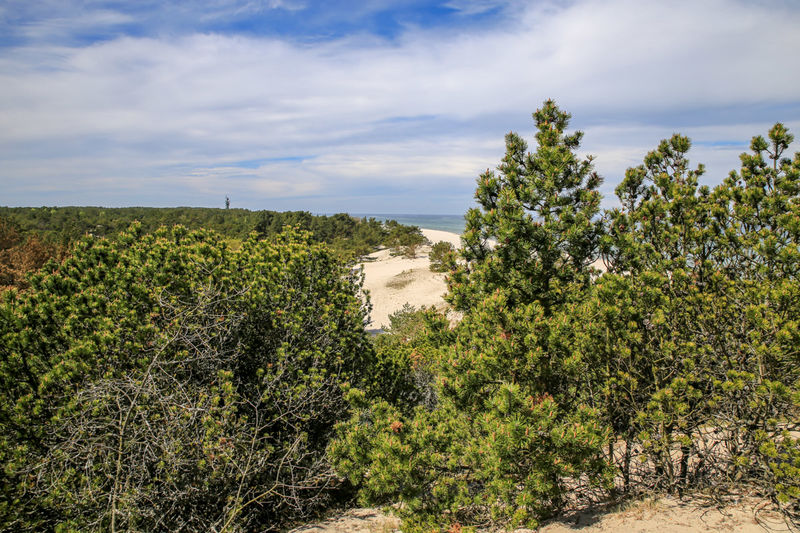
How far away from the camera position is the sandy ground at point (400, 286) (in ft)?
119

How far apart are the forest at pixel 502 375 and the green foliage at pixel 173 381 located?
2.0 inches

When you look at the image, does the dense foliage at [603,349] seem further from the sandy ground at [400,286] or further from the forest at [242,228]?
the forest at [242,228]

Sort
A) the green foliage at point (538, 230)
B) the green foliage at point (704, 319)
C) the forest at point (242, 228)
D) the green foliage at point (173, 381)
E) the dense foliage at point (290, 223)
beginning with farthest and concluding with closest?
the dense foliage at point (290, 223) < the forest at point (242, 228) < the green foliage at point (538, 230) < the green foliage at point (173, 381) < the green foliage at point (704, 319)

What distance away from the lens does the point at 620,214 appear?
623cm

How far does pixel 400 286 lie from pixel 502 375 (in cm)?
3827

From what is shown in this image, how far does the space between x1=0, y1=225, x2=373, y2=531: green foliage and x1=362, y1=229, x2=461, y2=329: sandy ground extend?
22.8 metres

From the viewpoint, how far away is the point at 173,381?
6.10 metres

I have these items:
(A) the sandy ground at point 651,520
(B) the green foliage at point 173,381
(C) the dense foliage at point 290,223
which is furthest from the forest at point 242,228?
(A) the sandy ground at point 651,520

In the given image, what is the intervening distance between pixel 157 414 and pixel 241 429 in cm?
125

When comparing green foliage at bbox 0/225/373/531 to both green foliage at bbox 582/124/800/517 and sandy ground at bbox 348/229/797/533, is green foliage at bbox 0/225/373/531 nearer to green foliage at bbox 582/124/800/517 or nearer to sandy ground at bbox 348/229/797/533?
sandy ground at bbox 348/229/797/533

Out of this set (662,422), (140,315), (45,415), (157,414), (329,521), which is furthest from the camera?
(329,521)

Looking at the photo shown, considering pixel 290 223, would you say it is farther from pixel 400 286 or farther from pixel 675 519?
pixel 675 519

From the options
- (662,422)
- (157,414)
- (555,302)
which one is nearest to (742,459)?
(662,422)

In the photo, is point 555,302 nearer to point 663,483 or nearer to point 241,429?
point 663,483
